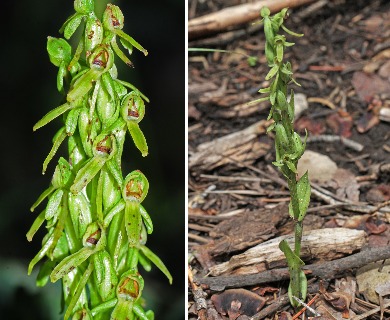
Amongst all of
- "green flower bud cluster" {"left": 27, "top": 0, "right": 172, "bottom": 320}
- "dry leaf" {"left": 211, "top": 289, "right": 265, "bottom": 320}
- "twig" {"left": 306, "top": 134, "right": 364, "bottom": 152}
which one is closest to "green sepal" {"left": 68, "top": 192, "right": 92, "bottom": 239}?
"green flower bud cluster" {"left": 27, "top": 0, "right": 172, "bottom": 320}

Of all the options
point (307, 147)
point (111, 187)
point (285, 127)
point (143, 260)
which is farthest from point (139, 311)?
point (307, 147)

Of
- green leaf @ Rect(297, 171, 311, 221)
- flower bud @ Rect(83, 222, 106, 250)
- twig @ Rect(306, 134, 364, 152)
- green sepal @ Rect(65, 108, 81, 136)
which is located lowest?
twig @ Rect(306, 134, 364, 152)

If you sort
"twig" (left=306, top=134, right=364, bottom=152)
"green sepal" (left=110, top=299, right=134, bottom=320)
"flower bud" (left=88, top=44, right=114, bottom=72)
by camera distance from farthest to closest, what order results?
"twig" (left=306, top=134, right=364, bottom=152) < "green sepal" (left=110, top=299, right=134, bottom=320) < "flower bud" (left=88, top=44, right=114, bottom=72)

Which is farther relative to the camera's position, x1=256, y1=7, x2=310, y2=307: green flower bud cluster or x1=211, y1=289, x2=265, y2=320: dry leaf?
x1=211, y1=289, x2=265, y2=320: dry leaf

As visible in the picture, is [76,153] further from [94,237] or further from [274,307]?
[274,307]

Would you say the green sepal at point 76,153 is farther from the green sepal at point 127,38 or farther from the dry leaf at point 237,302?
the dry leaf at point 237,302

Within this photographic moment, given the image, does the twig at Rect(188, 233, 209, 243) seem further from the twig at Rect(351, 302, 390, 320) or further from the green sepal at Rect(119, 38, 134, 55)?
the green sepal at Rect(119, 38, 134, 55)
